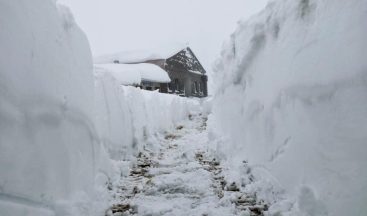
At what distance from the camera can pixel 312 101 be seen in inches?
110

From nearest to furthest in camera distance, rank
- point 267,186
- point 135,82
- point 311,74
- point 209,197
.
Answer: point 311,74 → point 267,186 → point 209,197 → point 135,82

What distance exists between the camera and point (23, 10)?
8.53 ft

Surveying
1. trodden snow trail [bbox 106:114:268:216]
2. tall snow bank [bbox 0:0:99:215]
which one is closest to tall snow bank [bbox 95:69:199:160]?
trodden snow trail [bbox 106:114:268:216]

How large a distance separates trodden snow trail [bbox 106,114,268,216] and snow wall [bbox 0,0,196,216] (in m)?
0.35

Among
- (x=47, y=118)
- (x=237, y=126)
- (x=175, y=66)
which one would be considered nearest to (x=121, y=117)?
(x=237, y=126)

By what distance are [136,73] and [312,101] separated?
1663 centimetres

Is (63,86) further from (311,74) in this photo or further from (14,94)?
(311,74)

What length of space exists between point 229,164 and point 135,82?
13.3 meters

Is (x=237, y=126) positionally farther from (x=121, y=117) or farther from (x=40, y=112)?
(x=40, y=112)

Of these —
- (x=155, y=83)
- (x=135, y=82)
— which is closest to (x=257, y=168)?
(x=135, y=82)

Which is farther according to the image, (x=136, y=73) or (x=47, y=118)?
(x=136, y=73)

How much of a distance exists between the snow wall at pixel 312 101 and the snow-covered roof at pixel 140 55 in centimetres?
2197

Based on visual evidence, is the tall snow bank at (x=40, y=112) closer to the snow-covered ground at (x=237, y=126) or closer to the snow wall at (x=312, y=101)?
the snow-covered ground at (x=237, y=126)

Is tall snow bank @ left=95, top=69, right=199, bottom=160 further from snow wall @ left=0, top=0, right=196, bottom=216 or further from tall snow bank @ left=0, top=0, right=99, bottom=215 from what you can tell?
tall snow bank @ left=0, top=0, right=99, bottom=215
